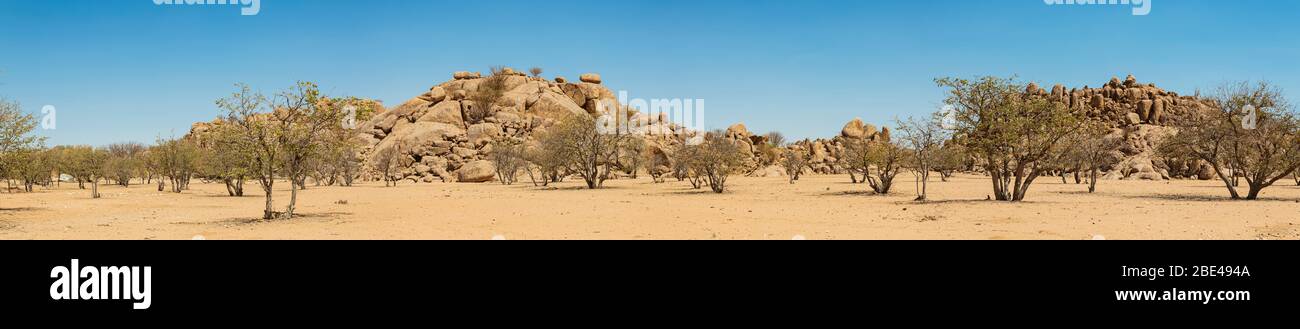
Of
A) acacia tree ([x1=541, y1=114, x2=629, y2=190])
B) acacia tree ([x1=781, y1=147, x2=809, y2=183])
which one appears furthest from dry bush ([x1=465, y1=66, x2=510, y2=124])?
acacia tree ([x1=541, y1=114, x2=629, y2=190])

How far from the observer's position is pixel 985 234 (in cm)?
1461

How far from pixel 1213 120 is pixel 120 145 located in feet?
328

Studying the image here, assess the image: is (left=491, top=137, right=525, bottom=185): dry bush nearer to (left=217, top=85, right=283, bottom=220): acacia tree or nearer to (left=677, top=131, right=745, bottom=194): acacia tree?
(left=677, top=131, right=745, bottom=194): acacia tree

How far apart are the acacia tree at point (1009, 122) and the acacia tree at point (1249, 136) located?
6185 mm

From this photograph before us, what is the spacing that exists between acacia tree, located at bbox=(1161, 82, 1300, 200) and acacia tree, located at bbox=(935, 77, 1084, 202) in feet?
20.3

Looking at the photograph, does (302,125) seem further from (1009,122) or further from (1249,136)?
(1249,136)

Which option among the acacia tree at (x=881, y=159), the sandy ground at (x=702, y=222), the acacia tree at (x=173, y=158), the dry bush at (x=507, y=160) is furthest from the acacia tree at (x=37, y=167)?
the acacia tree at (x=881, y=159)

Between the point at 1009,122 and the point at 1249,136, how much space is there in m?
10.1

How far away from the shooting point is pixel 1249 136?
2614 centimetres

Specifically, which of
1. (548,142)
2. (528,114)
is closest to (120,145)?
(528,114)

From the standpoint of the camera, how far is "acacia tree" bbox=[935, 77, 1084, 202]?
76.8 ft
